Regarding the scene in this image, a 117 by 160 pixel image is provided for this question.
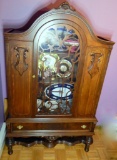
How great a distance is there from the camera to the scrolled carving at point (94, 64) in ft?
3.96

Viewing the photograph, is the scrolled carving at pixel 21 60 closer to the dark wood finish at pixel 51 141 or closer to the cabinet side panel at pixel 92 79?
the cabinet side panel at pixel 92 79

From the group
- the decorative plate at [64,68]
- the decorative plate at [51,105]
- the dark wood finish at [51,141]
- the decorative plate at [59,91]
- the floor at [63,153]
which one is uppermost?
the decorative plate at [64,68]

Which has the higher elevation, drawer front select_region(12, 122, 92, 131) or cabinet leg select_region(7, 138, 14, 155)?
drawer front select_region(12, 122, 92, 131)

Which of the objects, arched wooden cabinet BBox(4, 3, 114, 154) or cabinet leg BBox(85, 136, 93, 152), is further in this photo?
cabinet leg BBox(85, 136, 93, 152)

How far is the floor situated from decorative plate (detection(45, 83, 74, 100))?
649mm

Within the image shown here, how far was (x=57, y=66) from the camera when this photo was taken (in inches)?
48.4

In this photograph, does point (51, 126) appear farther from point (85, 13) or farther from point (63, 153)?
point (85, 13)

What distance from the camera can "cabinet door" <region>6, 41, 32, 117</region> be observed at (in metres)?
1.12

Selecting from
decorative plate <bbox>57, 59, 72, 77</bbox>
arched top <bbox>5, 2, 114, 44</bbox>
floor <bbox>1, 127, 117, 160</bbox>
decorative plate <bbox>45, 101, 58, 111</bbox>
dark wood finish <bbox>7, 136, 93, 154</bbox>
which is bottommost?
floor <bbox>1, 127, 117, 160</bbox>

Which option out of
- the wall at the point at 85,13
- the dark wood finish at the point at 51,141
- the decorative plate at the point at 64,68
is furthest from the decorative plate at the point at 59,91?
the wall at the point at 85,13

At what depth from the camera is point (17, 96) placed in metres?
1.28

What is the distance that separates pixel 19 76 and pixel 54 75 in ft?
0.97

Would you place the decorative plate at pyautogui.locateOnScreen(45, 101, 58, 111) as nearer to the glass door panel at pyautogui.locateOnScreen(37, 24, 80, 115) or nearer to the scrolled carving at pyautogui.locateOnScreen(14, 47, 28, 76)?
the glass door panel at pyautogui.locateOnScreen(37, 24, 80, 115)

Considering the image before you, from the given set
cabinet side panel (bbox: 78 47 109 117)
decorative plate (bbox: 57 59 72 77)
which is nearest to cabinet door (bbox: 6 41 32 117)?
decorative plate (bbox: 57 59 72 77)
